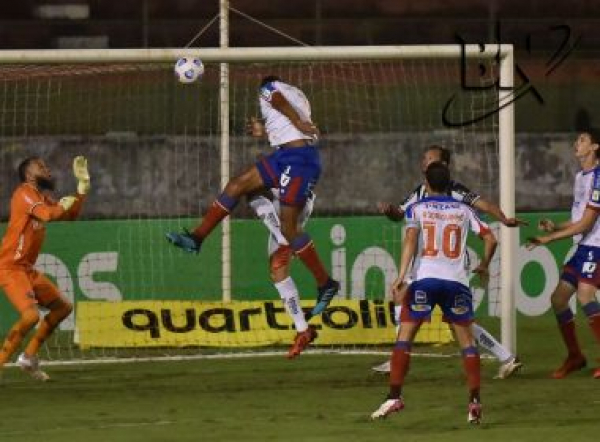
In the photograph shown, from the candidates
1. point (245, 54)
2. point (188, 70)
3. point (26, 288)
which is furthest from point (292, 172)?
point (26, 288)

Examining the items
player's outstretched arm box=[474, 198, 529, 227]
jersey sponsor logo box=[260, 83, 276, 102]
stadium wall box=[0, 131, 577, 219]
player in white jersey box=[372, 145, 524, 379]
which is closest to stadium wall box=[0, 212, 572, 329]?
stadium wall box=[0, 131, 577, 219]

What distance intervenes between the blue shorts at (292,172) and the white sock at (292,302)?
0.98 metres

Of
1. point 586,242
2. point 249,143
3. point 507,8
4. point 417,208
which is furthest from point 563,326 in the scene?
point 507,8

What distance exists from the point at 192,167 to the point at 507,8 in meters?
6.32

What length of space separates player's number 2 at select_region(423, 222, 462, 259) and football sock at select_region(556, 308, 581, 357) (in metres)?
3.43

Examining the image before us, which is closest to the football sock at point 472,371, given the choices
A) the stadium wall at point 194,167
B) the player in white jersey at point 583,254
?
the player in white jersey at point 583,254

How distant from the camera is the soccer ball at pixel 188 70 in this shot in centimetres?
1538

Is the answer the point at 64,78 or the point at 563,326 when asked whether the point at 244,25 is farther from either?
the point at 563,326

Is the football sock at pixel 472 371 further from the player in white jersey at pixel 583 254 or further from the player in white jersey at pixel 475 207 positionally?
the player in white jersey at pixel 583 254

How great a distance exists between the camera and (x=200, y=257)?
61.3 feet

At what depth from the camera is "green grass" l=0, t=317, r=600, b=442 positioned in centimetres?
1155

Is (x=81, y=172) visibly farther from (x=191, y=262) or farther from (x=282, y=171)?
(x=191, y=262)

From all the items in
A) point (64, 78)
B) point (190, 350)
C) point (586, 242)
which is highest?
point (64, 78)

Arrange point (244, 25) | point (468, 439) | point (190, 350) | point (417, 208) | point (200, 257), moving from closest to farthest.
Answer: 1. point (468, 439)
2. point (417, 208)
3. point (190, 350)
4. point (200, 257)
5. point (244, 25)
